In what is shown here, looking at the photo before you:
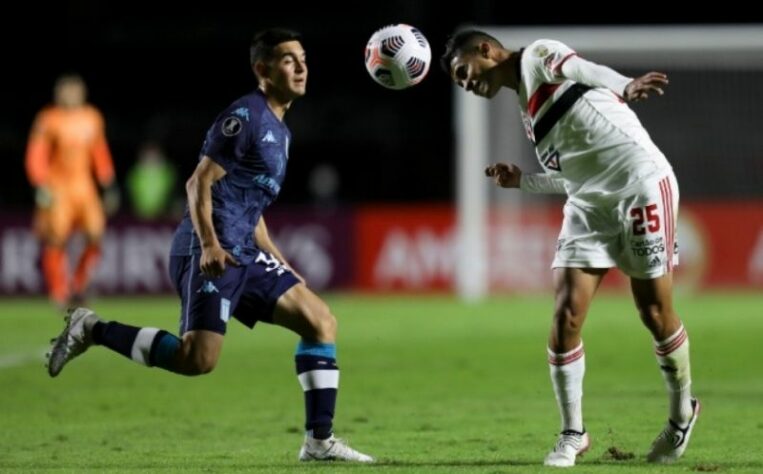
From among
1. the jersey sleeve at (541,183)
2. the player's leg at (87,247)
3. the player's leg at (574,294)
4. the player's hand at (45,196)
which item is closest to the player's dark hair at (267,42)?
the jersey sleeve at (541,183)

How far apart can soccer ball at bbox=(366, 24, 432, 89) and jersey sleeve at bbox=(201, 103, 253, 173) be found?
91 centimetres

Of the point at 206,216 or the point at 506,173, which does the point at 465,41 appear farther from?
the point at 206,216

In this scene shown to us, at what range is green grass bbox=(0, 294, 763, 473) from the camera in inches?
306

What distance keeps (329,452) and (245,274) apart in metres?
0.95

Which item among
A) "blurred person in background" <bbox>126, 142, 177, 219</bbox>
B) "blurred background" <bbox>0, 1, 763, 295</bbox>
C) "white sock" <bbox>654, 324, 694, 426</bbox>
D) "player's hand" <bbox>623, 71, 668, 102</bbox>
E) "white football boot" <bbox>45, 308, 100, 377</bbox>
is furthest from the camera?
"blurred person in background" <bbox>126, 142, 177, 219</bbox>

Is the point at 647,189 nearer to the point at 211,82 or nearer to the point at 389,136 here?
the point at 389,136

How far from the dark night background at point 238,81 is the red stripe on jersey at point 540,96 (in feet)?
71.0

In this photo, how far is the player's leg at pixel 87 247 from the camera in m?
18.3

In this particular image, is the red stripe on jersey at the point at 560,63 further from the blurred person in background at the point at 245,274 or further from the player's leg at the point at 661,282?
the blurred person in background at the point at 245,274

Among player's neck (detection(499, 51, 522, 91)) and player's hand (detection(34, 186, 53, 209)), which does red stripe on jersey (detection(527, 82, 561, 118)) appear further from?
player's hand (detection(34, 186, 53, 209))

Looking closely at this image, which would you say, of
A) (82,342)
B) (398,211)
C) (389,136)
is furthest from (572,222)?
(389,136)

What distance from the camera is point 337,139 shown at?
101 ft

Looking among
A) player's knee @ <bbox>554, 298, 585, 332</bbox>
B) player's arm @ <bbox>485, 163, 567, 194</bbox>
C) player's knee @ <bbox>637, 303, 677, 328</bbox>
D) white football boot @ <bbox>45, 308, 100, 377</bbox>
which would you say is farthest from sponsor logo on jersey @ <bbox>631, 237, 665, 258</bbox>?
white football boot @ <bbox>45, 308, 100, 377</bbox>

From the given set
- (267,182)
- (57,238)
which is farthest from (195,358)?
(57,238)
